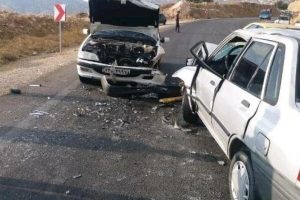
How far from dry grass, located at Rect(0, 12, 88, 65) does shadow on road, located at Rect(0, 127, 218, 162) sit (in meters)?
9.78

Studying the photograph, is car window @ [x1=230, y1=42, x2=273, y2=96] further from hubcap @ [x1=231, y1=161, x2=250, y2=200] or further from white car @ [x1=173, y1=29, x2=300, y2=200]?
hubcap @ [x1=231, y1=161, x2=250, y2=200]

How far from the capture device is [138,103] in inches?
347

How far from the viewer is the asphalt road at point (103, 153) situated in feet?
15.5

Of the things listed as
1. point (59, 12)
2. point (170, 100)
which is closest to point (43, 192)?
point (170, 100)

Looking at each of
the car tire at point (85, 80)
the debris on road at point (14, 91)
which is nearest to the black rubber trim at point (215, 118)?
the car tire at point (85, 80)

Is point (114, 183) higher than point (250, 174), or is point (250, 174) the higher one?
point (250, 174)

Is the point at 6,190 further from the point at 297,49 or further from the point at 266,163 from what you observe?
the point at 297,49

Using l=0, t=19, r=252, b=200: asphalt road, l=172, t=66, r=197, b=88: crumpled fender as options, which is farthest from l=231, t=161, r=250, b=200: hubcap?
l=172, t=66, r=197, b=88: crumpled fender

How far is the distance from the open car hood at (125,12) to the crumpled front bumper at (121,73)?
2392mm

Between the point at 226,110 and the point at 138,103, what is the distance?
13.5 ft

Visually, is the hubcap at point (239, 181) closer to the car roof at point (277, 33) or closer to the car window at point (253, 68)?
the car window at point (253, 68)

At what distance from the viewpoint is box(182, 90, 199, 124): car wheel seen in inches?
282

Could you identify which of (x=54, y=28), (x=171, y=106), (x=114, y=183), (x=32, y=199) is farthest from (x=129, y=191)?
(x=54, y=28)

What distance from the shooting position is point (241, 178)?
4242mm
